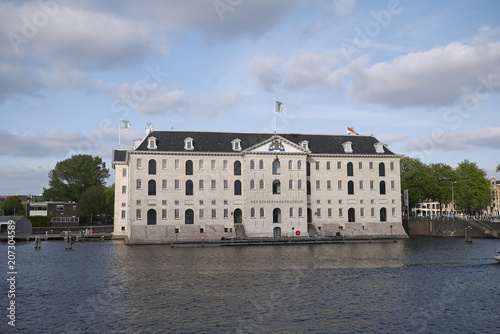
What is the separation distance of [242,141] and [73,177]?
2727 inches

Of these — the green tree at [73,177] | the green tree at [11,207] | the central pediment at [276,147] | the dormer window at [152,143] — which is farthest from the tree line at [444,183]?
the green tree at [11,207]

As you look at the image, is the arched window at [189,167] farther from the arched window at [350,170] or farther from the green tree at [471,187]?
the green tree at [471,187]

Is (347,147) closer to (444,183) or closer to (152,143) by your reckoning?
(152,143)

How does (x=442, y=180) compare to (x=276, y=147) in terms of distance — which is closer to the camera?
(x=276, y=147)

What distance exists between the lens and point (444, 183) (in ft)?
377

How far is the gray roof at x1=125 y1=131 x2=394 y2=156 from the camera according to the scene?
7919cm

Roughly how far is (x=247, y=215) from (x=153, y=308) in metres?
49.1

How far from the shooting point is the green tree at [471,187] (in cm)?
11562

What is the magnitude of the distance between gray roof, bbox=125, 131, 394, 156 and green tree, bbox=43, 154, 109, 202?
45347 mm

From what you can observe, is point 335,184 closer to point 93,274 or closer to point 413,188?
point 413,188

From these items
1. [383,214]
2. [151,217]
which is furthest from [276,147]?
[383,214]

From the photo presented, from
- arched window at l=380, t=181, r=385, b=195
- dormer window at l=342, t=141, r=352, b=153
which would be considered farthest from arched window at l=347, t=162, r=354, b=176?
arched window at l=380, t=181, r=385, b=195

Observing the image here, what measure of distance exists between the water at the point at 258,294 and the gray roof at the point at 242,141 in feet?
90.8

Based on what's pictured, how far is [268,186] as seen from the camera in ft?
258
